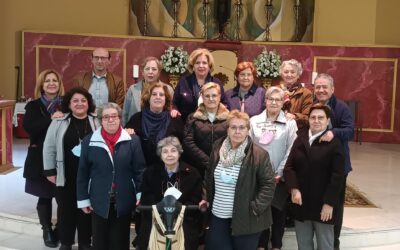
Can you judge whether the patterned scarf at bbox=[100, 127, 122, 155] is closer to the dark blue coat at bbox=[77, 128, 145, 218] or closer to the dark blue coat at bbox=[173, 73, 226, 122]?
the dark blue coat at bbox=[77, 128, 145, 218]

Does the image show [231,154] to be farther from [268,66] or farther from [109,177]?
[268,66]

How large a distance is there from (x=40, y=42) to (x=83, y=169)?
6.18m

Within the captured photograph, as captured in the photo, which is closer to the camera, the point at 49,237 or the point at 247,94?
the point at 247,94

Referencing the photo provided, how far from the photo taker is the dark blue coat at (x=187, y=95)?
14.5ft

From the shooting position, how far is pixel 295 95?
422 centimetres

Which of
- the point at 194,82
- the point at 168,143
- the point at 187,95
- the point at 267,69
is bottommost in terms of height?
the point at 168,143

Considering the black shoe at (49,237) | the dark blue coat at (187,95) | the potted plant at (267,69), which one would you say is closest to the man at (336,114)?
the dark blue coat at (187,95)

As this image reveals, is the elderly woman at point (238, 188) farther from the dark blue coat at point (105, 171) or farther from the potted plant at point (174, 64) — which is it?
the potted plant at point (174, 64)

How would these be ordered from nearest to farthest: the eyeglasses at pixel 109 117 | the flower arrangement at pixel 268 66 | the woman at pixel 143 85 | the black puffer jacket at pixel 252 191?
1. the black puffer jacket at pixel 252 191
2. the eyeglasses at pixel 109 117
3. the woman at pixel 143 85
4. the flower arrangement at pixel 268 66

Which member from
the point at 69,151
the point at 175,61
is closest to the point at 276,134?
the point at 69,151

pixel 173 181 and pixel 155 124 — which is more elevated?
pixel 155 124

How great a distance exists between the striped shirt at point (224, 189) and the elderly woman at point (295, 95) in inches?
33.9

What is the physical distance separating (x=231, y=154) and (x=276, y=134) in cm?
57

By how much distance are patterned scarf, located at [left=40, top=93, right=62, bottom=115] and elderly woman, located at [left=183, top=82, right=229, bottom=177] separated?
109 centimetres
